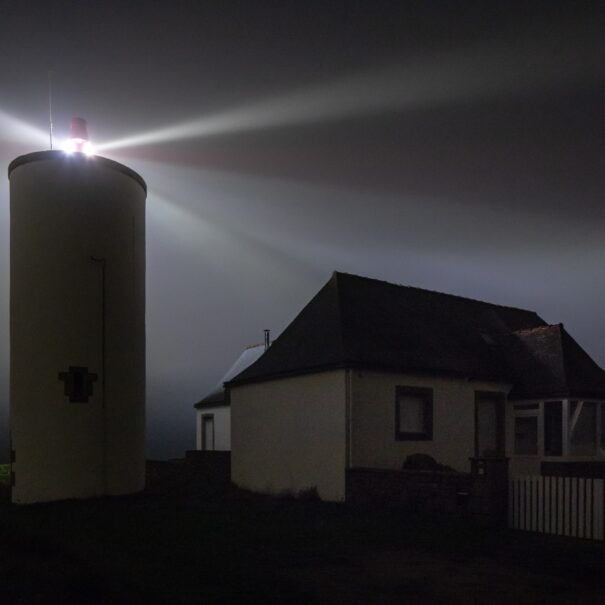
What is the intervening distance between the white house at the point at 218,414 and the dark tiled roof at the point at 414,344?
1182 centimetres

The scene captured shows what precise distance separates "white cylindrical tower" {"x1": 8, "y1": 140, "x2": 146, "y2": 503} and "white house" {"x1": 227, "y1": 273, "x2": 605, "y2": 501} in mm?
4380

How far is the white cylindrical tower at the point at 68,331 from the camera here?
16.2 meters

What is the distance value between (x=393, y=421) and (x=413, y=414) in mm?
934

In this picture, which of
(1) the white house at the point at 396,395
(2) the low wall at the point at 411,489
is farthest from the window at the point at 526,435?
(2) the low wall at the point at 411,489

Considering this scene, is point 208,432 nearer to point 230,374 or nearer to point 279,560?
point 230,374

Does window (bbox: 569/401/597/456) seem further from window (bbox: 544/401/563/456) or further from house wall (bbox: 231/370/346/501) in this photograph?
house wall (bbox: 231/370/346/501)

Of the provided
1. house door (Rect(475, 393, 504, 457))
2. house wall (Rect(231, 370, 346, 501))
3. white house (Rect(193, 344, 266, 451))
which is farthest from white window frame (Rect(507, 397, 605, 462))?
white house (Rect(193, 344, 266, 451))

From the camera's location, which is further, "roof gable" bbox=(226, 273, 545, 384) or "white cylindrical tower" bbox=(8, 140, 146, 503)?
"roof gable" bbox=(226, 273, 545, 384)

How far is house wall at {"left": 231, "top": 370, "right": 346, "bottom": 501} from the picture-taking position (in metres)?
17.0

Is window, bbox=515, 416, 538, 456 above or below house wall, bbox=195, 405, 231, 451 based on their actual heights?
above

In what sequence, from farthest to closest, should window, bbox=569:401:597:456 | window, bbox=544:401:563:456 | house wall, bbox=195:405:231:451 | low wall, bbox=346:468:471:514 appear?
house wall, bbox=195:405:231:451
window, bbox=544:401:563:456
window, bbox=569:401:597:456
low wall, bbox=346:468:471:514

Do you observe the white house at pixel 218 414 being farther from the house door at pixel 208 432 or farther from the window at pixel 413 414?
the window at pixel 413 414

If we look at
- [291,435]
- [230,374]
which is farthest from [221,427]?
[291,435]

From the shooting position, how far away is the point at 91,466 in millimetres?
16703
